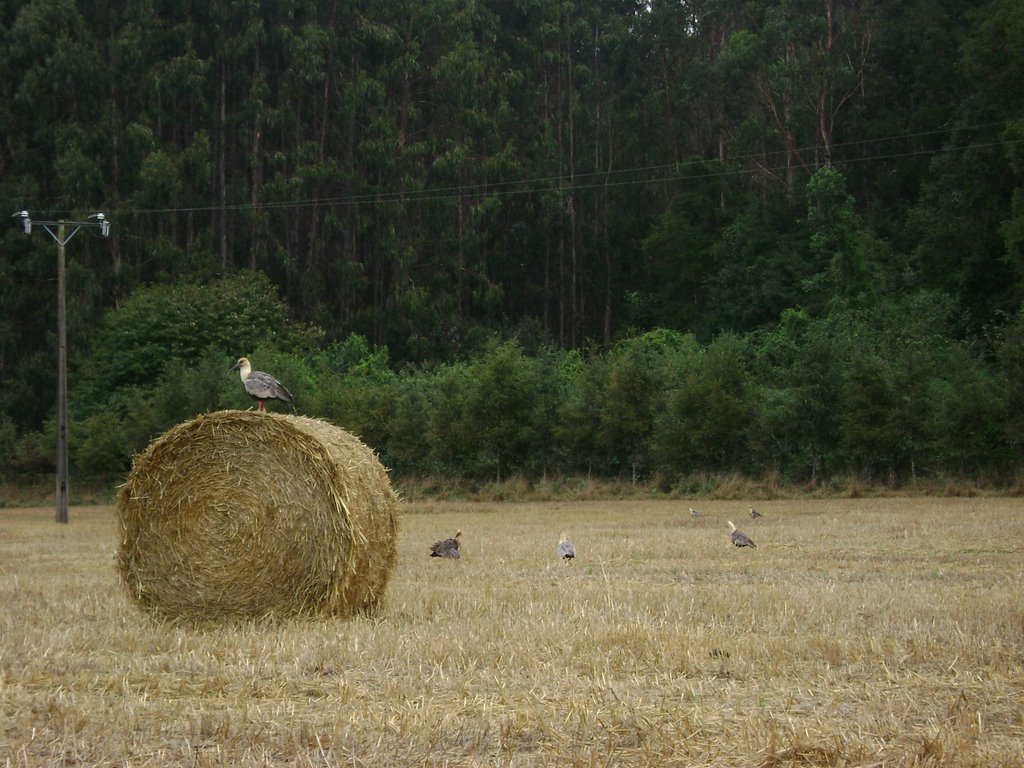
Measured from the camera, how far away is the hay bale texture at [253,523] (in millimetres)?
11086

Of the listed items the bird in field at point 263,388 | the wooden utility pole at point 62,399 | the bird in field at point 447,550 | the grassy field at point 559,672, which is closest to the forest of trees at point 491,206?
the wooden utility pole at point 62,399

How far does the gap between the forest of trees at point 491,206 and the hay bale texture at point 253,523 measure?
22.1 m

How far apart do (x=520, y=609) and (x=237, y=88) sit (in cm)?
4627

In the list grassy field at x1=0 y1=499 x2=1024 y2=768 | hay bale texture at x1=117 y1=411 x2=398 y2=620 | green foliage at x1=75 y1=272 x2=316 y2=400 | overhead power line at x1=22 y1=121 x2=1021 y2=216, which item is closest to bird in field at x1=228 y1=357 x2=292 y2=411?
hay bale texture at x1=117 y1=411 x2=398 y2=620

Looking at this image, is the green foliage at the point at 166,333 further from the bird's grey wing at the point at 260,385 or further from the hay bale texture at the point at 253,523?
the hay bale texture at the point at 253,523

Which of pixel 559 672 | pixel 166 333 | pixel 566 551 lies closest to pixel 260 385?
pixel 566 551

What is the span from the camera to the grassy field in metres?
6.43

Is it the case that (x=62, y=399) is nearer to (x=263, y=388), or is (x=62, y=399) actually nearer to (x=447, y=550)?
(x=447, y=550)

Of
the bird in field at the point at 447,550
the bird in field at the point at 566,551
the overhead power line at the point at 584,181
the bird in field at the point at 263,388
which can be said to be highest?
the overhead power line at the point at 584,181

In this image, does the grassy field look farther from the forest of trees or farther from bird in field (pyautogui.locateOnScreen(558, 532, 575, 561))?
the forest of trees

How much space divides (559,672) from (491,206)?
4672cm

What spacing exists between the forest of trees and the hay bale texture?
2213 centimetres

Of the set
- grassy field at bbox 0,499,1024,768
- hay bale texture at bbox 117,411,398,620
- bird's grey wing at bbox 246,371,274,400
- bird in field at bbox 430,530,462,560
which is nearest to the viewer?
grassy field at bbox 0,499,1024,768

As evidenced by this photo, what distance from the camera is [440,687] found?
7.85m
